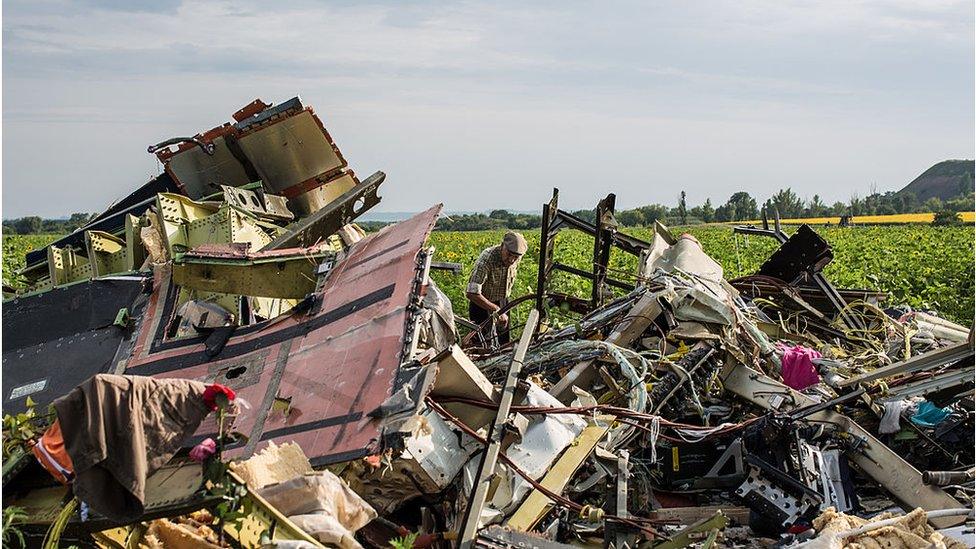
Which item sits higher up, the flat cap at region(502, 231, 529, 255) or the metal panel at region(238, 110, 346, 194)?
the metal panel at region(238, 110, 346, 194)

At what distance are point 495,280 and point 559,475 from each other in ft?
12.2

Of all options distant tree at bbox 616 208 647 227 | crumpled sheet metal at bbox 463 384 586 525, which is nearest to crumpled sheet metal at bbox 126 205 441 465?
crumpled sheet metal at bbox 463 384 586 525

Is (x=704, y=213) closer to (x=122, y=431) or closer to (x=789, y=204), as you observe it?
(x=789, y=204)

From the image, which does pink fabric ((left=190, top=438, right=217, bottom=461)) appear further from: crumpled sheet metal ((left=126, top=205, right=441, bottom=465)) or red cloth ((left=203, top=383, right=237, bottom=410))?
crumpled sheet metal ((left=126, top=205, right=441, bottom=465))

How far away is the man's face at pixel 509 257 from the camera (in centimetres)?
880

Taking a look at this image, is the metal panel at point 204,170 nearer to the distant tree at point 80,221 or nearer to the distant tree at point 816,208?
the distant tree at point 80,221

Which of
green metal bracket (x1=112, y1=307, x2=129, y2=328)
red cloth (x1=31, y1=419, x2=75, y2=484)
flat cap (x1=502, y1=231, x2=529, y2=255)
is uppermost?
flat cap (x1=502, y1=231, x2=529, y2=255)

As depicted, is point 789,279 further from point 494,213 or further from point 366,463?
point 494,213

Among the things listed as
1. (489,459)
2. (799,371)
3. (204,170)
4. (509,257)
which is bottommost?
(489,459)

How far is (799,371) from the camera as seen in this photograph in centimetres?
689

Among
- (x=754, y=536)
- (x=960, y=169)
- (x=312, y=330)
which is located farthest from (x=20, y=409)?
(x=960, y=169)

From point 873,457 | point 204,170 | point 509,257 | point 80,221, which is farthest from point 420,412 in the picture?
point 80,221

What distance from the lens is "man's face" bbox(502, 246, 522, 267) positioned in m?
8.80

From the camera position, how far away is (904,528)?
4570mm
